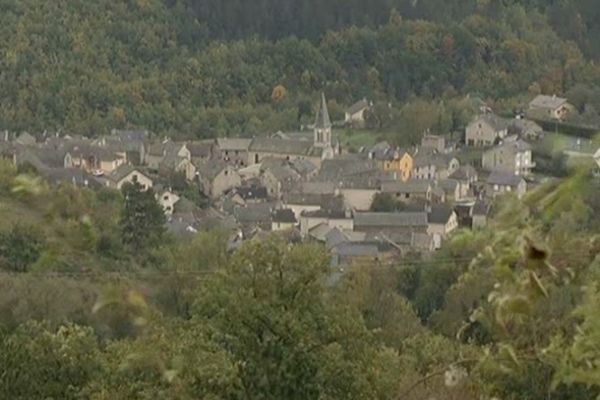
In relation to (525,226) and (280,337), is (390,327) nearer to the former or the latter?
(280,337)

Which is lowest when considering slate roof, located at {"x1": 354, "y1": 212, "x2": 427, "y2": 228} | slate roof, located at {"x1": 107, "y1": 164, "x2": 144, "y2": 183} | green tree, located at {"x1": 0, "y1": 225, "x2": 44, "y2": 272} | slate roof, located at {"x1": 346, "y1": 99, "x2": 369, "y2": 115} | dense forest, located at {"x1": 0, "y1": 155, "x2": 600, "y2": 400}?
slate roof, located at {"x1": 354, "y1": 212, "x2": 427, "y2": 228}

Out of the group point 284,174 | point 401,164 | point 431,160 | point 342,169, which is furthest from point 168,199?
point 431,160

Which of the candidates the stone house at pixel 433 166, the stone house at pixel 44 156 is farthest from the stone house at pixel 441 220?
the stone house at pixel 44 156

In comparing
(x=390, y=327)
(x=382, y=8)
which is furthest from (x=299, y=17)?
(x=390, y=327)

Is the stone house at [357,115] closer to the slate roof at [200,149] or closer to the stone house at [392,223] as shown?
A: the slate roof at [200,149]

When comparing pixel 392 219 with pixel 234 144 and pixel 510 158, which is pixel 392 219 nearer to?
pixel 510 158

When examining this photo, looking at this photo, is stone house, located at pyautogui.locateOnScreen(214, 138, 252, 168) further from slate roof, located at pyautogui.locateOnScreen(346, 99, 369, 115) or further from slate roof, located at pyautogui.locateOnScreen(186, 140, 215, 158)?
slate roof, located at pyautogui.locateOnScreen(346, 99, 369, 115)

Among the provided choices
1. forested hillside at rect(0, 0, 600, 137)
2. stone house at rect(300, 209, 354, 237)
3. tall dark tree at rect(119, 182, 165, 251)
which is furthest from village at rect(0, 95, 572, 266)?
forested hillside at rect(0, 0, 600, 137)
